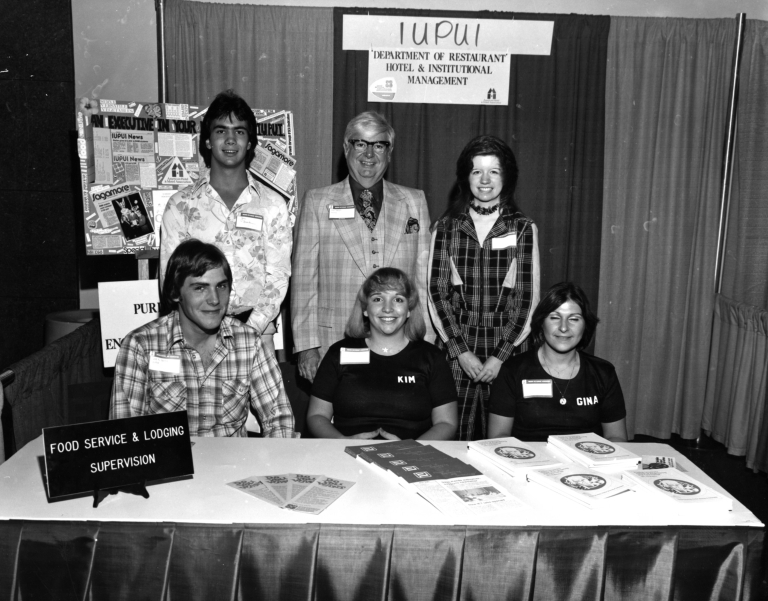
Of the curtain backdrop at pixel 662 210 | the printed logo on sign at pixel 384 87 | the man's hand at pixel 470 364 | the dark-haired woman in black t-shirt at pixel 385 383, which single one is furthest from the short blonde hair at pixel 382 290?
the curtain backdrop at pixel 662 210

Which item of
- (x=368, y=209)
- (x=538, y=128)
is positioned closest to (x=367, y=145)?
(x=368, y=209)

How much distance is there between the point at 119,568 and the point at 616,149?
3.72 meters

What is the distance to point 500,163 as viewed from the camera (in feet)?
9.75

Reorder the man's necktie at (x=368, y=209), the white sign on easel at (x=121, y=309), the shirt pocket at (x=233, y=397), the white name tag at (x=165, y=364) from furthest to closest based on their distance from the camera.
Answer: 1. the white sign on easel at (x=121, y=309)
2. the man's necktie at (x=368, y=209)
3. the shirt pocket at (x=233, y=397)
4. the white name tag at (x=165, y=364)

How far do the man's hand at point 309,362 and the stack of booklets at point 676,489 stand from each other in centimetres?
154

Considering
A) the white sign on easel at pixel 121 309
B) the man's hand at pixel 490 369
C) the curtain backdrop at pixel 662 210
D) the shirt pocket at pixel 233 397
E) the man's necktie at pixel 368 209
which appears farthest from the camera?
the curtain backdrop at pixel 662 210

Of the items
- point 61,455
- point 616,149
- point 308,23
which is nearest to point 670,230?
point 616,149

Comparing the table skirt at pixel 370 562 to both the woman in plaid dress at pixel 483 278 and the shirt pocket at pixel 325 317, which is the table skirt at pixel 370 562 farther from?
the shirt pocket at pixel 325 317

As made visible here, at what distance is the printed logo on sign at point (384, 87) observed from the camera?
4.14 m

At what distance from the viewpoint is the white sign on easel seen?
3.42 m

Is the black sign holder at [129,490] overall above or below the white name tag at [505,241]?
below

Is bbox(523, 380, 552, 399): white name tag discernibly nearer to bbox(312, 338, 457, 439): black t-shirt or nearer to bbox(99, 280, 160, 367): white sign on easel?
bbox(312, 338, 457, 439): black t-shirt

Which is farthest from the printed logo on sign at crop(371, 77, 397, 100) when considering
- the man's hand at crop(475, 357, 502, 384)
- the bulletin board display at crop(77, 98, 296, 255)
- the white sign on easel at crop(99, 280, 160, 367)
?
the man's hand at crop(475, 357, 502, 384)

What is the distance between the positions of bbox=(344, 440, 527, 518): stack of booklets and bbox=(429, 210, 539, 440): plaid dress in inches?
34.4
